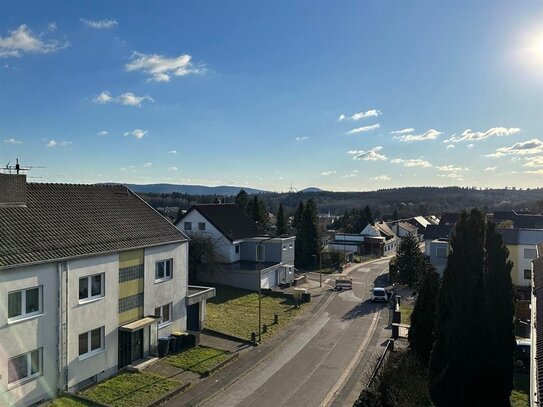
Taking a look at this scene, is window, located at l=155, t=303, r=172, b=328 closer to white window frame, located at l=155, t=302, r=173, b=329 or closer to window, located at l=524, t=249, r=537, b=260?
white window frame, located at l=155, t=302, r=173, b=329

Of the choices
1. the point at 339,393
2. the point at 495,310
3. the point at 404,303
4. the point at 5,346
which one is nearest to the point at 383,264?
the point at 404,303

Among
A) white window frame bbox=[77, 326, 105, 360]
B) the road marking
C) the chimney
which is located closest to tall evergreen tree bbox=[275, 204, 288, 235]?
the road marking

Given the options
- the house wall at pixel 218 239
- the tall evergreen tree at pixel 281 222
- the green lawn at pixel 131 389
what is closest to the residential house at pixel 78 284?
the green lawn at pixel 131 389

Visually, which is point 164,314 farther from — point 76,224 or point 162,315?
point 76,224

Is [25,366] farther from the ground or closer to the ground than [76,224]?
closer to the ground

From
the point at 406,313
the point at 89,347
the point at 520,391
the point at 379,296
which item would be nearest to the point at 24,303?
the point at 89,347
